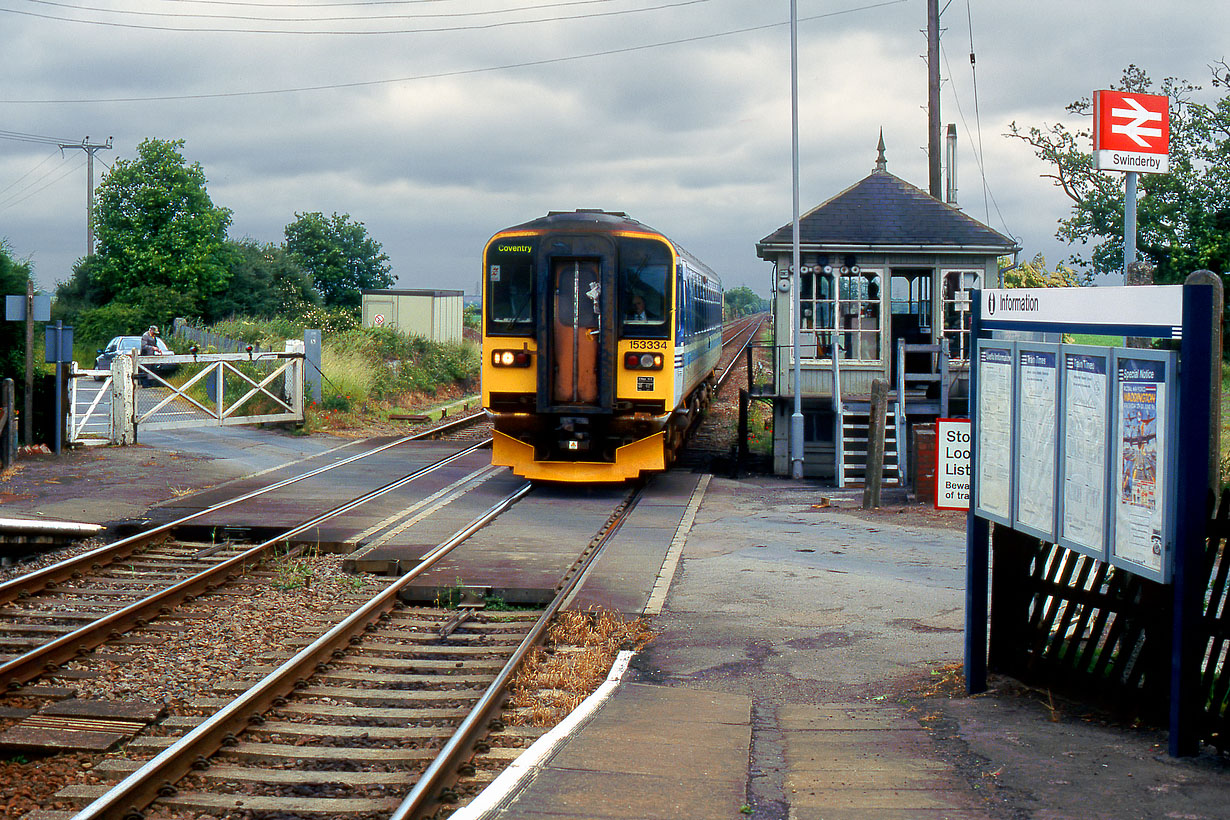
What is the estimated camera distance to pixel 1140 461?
5629 mm

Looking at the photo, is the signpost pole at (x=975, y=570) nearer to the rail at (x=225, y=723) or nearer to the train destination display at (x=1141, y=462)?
the train destination display at (x=1141, y=462)

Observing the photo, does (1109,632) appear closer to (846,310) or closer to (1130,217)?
(1130,217)

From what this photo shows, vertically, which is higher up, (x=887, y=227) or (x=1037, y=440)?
(x=887, y=227)

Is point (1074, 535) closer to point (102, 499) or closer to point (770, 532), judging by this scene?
point (770, 532)

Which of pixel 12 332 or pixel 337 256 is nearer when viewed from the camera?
pixel 12 332

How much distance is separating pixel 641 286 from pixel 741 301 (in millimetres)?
151871

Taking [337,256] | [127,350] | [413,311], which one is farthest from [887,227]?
[337,256]

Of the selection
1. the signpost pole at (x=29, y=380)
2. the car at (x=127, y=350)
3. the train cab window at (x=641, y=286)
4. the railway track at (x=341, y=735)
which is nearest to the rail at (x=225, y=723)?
the railway track at (x=341, y=735)

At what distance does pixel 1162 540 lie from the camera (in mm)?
5449

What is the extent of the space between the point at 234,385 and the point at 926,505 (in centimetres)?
1418

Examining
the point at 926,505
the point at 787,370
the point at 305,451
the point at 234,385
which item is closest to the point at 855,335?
the point at 787,370

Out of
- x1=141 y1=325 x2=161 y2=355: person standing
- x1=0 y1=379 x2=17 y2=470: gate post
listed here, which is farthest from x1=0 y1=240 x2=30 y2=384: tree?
x1=141 y1=325 x2=161 y2=355: person standing

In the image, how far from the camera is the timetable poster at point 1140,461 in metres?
5.48

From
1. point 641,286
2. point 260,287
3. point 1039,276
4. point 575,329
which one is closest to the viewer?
point 575,329
